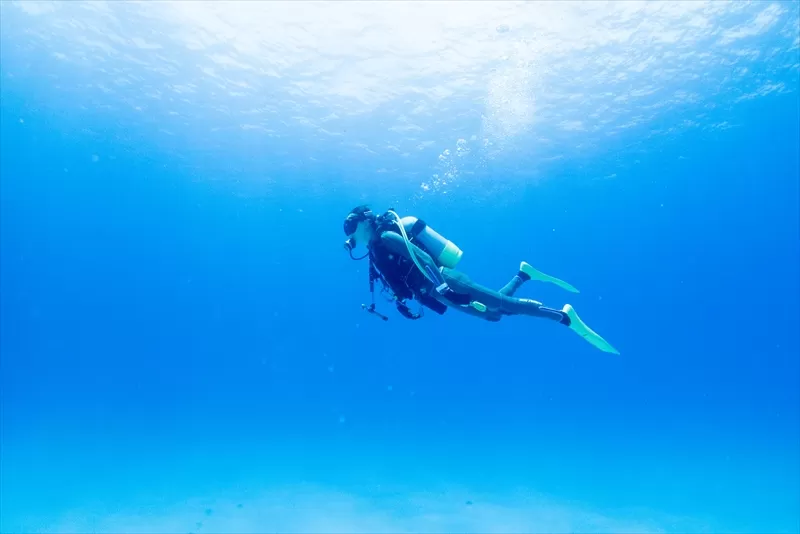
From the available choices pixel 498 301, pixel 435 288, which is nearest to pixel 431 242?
pixel 435 288

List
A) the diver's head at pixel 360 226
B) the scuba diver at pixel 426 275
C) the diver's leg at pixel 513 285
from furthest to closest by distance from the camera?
the diver's leg at pixel 513 285, the diver's head at pixel 360 226, the scuba diver at pixel 426 275

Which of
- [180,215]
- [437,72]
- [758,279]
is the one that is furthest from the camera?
[758,279]

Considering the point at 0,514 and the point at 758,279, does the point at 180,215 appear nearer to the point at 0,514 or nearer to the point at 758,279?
the point at 0,514

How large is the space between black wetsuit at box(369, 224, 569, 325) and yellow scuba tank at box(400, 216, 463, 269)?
11 centimetres

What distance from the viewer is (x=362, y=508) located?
44.8ft

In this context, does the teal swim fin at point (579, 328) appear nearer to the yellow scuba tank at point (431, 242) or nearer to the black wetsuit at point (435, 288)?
the black wetsuit at point (435, 288)

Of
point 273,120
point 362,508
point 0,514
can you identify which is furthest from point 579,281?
point 0,514

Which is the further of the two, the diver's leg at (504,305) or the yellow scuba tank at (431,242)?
the yellow scuba tank at (431,242)

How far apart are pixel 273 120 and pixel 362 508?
56.6 ft

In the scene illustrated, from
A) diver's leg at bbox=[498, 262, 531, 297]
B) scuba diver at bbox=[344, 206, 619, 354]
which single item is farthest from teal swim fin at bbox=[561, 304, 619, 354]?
diver's leg at bbox=[498, 262, 531, 297]

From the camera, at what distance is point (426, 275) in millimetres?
6547

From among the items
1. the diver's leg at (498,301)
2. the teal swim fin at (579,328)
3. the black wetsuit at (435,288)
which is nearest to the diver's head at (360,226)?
the black wetsuit at (435,288)

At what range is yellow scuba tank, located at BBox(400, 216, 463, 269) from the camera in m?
6.73

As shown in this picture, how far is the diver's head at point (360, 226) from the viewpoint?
6.72 metres
